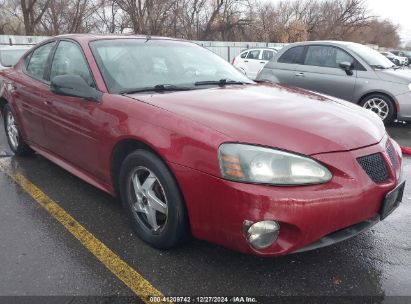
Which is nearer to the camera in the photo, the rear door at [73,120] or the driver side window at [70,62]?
the rear door at [73,120]

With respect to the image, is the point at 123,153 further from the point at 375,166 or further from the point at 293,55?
the point at 293,55

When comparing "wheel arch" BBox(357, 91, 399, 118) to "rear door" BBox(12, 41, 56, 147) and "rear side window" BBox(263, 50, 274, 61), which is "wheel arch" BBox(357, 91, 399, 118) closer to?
"rear door" BBox(12, 41, 56, 147)

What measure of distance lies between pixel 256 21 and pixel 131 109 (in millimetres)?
42360

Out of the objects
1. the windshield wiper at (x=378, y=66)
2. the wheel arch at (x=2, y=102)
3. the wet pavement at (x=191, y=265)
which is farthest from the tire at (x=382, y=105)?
the wheel arch at (x=2, y=102)

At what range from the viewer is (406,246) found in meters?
2.79

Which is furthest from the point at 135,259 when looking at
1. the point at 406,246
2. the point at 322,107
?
the point at 406,246

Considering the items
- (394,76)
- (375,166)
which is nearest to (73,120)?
(375,166)

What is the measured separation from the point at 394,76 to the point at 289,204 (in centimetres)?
584

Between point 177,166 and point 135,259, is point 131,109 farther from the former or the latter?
point 135,259

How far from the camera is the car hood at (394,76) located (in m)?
6.74

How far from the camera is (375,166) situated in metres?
2.32

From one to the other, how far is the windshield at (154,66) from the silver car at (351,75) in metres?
3.80

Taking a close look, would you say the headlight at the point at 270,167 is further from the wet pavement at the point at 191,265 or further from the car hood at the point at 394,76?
the car hood at the point at 394,76

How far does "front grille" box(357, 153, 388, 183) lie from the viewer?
2.26m
